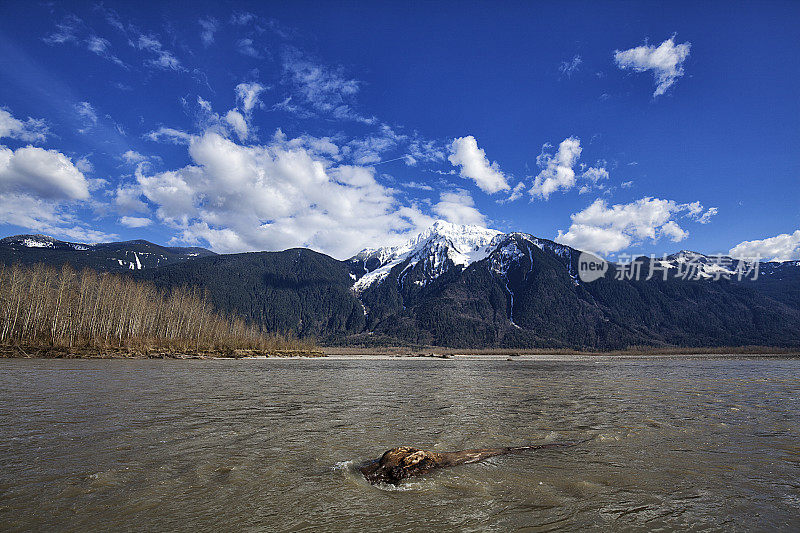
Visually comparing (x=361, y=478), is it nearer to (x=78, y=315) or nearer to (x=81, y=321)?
(x=81, y=321)

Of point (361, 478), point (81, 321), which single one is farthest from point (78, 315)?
point (361, 478)

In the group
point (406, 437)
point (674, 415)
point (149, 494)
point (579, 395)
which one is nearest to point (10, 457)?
point (149, 494)

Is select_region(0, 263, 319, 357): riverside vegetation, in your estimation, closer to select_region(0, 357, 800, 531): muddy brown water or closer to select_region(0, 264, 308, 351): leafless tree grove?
select_region(0, 264, 308, 351): leafless tree grove

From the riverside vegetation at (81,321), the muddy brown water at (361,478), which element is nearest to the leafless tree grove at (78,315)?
the riverside vegetation at (81,321)

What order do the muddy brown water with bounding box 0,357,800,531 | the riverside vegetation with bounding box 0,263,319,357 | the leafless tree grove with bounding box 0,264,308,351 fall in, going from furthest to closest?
the leafless tree grove with bounding box 0,264,308,351 < the riverside vegetation with bounding box 0,263,319,357 < the muddy brown water with bounding box 0,357,800,531

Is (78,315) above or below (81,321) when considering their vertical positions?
above

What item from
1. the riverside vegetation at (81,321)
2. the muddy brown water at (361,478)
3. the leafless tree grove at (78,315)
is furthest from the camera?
the leafless tree grove at (78,315)

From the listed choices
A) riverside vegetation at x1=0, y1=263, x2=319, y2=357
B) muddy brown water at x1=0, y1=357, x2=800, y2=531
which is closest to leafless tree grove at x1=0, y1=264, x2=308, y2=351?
riverside vegetation at x1=0, y1=263, x2=319, y2=357

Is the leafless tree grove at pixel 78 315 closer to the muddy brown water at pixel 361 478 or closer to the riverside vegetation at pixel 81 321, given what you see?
the riverside vegetation at pixel 81 321

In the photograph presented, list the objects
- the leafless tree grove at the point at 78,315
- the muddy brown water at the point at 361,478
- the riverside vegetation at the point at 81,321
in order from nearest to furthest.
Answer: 1. the muddy brown water at the point at 361,478
2. the riverside vegetation at the point at 81,321
3. the leafless tree grove at the point at 78,315

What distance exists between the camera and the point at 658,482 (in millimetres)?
7875

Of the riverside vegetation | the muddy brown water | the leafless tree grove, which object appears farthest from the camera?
the leafless tree grove

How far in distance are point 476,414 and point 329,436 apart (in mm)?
7362

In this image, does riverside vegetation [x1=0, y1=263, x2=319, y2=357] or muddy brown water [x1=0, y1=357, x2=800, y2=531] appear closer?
muddy brown water [x1=0, y1=357, x2=800, y2=531]
